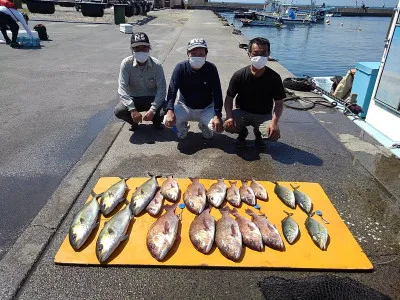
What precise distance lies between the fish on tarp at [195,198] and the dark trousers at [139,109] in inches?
78.1

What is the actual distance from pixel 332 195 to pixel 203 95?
2384mm

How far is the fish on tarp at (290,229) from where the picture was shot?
9.53ft

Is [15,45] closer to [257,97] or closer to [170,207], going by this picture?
[257,97]

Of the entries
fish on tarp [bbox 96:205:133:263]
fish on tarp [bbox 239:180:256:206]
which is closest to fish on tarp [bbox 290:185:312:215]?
fish on tarp [bbox 239:180:256:206]

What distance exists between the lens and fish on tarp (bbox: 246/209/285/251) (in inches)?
111

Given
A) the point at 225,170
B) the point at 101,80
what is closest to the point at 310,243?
the point at 225,170

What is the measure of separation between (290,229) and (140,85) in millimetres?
3454

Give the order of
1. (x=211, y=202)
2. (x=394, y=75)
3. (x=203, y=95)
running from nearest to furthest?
(x=211, y=202)
(x=203, y=95)
(x=394, y=75)

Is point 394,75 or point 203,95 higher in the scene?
point 394,75

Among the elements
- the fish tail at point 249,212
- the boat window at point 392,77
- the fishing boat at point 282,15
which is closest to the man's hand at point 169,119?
the fish tail at point 249,212

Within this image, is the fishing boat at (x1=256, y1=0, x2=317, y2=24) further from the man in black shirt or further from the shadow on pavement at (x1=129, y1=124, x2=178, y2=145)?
the man in black shirt

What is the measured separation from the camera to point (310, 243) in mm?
2898

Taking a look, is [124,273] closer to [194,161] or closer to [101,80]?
[194,161]

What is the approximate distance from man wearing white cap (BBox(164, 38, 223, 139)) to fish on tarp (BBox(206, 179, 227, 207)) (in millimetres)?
1165
